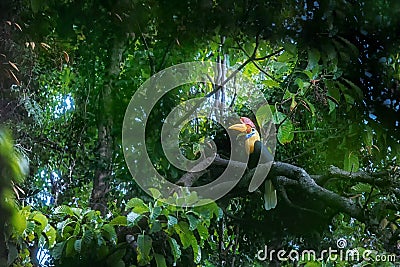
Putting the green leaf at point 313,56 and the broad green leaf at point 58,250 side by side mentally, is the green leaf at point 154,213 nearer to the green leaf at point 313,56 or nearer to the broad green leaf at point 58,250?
the broad green leaf at point 58,250

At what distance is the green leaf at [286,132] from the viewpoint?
864 millimetres

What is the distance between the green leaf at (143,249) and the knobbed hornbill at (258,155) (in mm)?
230

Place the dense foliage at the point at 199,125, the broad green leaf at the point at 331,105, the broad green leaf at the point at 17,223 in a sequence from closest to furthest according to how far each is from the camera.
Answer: the broad green leaf at the point at 17,223 → the dense foliage at the point at 199,125 → the broad green leaf at the point at 331,105

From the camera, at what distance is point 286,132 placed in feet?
2.89

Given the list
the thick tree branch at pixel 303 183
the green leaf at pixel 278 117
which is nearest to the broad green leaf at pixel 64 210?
the thick tree branch at pixel 303 183

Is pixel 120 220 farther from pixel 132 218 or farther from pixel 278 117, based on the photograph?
pixel 278 117

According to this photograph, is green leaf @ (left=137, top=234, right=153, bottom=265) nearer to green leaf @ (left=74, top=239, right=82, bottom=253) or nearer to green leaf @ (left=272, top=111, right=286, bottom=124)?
green leaf @ (left=74, top=239, right=82, bottom=253)

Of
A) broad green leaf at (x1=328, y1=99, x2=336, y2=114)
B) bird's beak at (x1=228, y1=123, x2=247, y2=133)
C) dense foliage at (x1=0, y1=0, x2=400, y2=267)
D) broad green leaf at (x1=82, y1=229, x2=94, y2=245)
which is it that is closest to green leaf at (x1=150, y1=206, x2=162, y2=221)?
dense foliage at (x1=0, y1=0, x2=400, y2=267)

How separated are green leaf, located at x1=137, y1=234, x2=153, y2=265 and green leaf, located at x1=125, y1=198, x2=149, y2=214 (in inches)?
1.8

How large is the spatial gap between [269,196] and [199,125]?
0.63 ft

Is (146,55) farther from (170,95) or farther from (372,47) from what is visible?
(372,47)

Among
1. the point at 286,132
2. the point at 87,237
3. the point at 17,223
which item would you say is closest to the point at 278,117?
the point at 286,132

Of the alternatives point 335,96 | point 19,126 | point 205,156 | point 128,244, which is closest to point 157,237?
point 128,244

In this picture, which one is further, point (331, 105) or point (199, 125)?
point (199, 125)
